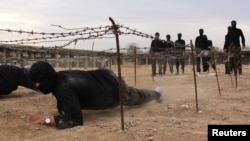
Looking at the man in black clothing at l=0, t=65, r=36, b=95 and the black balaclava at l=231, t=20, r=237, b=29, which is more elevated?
the black balaclava at l=231, t=20, r=237, b=29

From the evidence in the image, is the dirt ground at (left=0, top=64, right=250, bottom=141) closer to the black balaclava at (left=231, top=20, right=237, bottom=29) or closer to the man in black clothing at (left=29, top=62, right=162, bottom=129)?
the man in black clothing at (left=29, top=62, right=162, bottom=129)

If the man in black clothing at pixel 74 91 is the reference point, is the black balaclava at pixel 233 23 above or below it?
above

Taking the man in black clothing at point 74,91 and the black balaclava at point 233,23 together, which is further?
the black balaclava at point 233,23

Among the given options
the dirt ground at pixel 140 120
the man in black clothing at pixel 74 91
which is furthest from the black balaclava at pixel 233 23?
the man in black clothing at pixel 74 91

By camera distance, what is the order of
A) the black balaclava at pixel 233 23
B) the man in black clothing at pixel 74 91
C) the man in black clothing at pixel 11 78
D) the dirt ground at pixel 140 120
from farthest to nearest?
the black balaclava at pixel 233 23 → the man in black clothing at pixel 11 78 → the man in black clothing at pixel 74 91 → the dirt ground at pixel 140 120

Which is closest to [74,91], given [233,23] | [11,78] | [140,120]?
[140,120]

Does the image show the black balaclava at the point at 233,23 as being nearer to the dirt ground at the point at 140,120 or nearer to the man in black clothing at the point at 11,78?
the dirt ground at the point at 140,120

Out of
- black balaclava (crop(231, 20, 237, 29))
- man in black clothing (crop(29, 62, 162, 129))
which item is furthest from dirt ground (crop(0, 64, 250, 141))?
black balaclava (crop(231, 20, 237, 29))

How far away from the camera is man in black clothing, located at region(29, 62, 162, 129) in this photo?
5.43 m

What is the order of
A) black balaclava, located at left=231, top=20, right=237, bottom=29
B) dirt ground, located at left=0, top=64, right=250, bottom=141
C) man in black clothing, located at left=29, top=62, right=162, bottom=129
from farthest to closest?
1. black balaclava, located at left=231, top=20, right=237, bottom=29
2. man in black clothing, located at left=29, top=62, right=162, bottom=129
3. dirt ground, located at left=0, top=64, right=250, bottom=141

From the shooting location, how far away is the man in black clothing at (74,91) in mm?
5434

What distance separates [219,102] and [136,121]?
257cm

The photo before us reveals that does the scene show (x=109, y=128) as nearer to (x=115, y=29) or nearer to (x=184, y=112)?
(x=115, y=29)

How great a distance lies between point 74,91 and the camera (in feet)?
18.6
